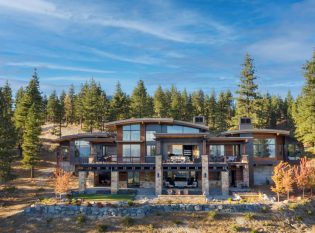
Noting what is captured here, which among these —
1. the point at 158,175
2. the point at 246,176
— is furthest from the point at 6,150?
the point at 246,176

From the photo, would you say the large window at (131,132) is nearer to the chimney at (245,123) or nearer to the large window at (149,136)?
the large window at (149,136)

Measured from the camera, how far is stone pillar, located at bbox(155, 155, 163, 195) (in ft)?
117

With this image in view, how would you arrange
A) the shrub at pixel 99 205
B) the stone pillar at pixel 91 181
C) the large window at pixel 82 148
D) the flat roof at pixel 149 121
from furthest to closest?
the large window at pixel 82 148, the stone pillar at pixel 91 181, the flat roof at pixel 149 121, the shrub at pixel 99 205

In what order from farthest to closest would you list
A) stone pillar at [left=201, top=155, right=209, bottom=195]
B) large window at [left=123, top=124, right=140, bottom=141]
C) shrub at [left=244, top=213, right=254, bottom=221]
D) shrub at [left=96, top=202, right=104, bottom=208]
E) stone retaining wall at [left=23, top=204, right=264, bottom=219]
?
1. large window at [left=123, top=124, right=140, bottom=141]
2. stone pillar at [left=201, top=155, right=209, bottom=195]
3. shrub at [left=96, top=202, right=104, bottom=208]
4. stone retaining wall at [left=23, top=204, right=264, bottom=219]
5. shrub at [left=244, top=213, right=254, bottom=221]

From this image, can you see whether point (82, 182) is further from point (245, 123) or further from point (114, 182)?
point (245, 123)

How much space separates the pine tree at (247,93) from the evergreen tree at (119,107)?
21.3 m

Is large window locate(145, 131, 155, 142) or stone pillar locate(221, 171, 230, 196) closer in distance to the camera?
stone pillar locate(221, 171, 230, 196)

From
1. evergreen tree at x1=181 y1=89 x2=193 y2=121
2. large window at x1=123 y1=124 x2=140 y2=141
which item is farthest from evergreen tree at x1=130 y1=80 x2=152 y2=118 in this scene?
large window at x1=123 y1=124 x2=140 y2=141

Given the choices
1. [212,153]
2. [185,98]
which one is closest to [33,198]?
[212,153]

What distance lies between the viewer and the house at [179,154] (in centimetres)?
3816

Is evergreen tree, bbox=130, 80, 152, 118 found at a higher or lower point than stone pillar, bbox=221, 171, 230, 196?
higher

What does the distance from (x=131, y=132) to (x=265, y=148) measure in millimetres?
17364

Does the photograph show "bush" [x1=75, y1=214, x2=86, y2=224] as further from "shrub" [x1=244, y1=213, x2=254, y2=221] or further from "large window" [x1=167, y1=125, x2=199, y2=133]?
"large window" [x1=167, y1=125, x2=199, y2=133]

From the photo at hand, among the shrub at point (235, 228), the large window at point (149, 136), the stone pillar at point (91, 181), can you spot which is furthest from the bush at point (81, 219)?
the large window at point (149, 136)
